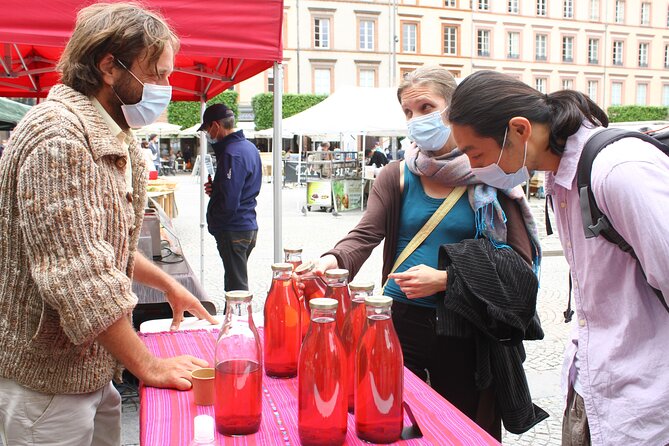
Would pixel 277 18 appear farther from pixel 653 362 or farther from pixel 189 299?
pixel 653 362

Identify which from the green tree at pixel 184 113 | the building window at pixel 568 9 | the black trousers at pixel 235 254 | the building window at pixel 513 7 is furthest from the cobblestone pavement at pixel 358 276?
the building window at pixel 568 9

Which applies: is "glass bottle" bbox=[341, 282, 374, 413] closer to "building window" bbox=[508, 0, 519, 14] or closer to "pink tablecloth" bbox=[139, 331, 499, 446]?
"pink tablecloth" bbox=[139, 331, 499, 446]

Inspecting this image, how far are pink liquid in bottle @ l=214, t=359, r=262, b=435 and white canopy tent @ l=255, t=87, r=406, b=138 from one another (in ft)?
39.3

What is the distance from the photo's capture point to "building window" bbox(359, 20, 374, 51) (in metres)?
46.2

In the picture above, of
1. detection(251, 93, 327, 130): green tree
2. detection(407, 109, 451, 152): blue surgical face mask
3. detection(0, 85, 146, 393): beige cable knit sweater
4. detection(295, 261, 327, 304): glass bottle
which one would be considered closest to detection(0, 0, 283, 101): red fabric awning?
detection(407, 109, 451, 152): blue surgical face mask

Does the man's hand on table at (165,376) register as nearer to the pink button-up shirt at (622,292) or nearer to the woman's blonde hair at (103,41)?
the woman's blonde hair at (103,41)

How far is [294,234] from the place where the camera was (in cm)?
1157

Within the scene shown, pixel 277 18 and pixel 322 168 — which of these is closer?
pixel 277 18

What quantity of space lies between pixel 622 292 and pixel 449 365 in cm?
83

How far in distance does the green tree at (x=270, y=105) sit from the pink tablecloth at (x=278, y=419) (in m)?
40.7

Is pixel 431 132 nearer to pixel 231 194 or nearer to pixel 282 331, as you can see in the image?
pixel 282 331

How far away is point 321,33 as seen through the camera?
45.6 metres

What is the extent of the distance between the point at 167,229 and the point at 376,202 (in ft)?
10.2

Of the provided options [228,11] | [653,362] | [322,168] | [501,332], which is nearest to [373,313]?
[653,362]
